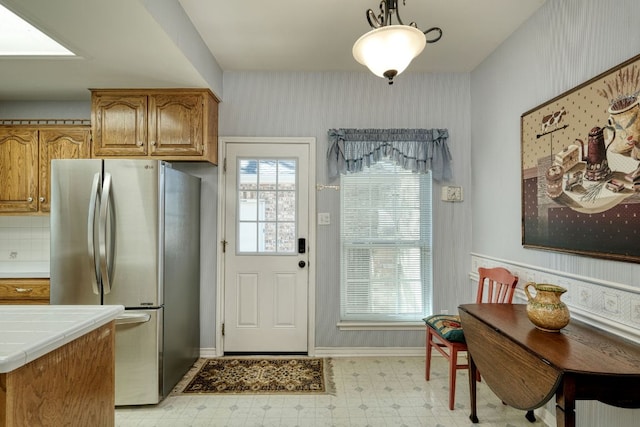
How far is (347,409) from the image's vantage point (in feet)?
7.54

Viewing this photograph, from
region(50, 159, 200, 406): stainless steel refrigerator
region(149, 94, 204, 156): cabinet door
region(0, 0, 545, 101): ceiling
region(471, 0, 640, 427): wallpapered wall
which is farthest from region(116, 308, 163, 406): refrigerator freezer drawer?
region(471, 0, 640, 427): wallpapered wall

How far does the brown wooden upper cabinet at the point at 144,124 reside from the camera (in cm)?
279

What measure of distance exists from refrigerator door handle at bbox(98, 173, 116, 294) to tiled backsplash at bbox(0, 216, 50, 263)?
1.36m

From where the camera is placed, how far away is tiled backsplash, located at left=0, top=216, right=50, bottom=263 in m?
3.13

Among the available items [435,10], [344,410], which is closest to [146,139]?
[435,10]

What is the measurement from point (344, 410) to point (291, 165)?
6.48 feet

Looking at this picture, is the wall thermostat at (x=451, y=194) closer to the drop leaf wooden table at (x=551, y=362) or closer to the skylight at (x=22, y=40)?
the drop leaf wooden table at (x=551, y=362)

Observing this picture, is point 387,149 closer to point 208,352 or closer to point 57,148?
point 208,352

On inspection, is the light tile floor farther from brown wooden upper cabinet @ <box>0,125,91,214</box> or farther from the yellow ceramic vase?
brown wooden upper cabinet @ <box>0,125,91,214</box>

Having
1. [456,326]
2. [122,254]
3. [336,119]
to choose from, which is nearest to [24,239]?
[122,254]

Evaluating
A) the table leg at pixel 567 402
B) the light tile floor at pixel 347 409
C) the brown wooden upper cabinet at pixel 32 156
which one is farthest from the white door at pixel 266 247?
the table leg at pixel 567 402

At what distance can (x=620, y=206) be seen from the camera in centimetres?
162

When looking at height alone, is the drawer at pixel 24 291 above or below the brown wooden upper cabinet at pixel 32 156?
below

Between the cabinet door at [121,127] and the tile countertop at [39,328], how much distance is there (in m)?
1.63
